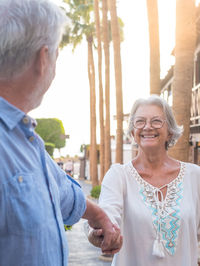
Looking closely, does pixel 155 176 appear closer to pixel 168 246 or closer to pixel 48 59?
pixel 168 246

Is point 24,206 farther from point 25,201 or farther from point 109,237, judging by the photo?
point 109,237

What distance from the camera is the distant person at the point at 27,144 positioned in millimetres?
1389

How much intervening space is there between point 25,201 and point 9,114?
0.30 m

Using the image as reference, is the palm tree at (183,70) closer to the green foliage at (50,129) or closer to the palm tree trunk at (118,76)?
the palm tree trunk at (118,76)

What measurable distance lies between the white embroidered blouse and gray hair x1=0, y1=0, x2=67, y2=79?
5.02 ft

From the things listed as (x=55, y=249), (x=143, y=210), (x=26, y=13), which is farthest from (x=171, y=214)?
(x=26, y=13)

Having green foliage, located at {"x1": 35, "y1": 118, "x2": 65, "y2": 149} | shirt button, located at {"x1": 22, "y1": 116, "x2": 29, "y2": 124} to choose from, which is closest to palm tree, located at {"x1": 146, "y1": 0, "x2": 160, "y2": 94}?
shirt button, located at {"x1": 22, "y1": 116, "x2": 29, "y2": 124}

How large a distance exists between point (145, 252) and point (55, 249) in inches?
62.5

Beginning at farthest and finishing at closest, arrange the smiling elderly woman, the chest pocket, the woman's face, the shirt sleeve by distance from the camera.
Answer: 1. the woman's face
2. the smiling elderly woman
3. the shirt sleeve
4. the chest pocket

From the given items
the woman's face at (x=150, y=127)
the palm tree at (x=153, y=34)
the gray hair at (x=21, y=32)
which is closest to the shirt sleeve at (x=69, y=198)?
the gray hair at (x=21, y=32)

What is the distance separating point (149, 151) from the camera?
3.36 meters

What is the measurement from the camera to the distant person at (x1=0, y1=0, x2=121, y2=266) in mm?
1389

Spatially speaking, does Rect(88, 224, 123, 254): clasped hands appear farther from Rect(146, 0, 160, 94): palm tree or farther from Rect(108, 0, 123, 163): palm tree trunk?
Rect(108, 0, 123, 163): palm tree trunk

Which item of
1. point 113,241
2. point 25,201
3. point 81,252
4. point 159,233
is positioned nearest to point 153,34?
point 81,252
